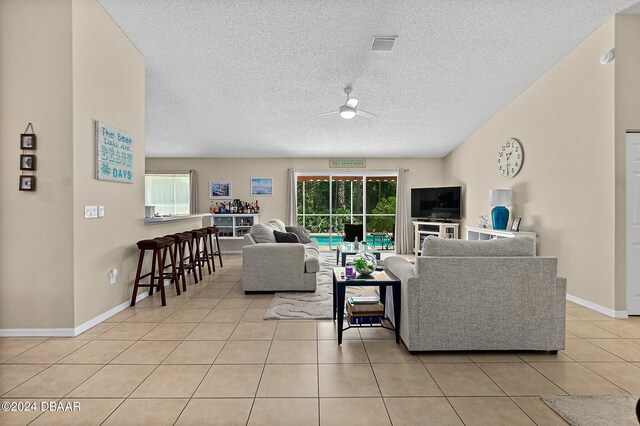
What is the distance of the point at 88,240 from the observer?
326 cm

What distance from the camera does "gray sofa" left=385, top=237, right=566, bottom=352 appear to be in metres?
2.63

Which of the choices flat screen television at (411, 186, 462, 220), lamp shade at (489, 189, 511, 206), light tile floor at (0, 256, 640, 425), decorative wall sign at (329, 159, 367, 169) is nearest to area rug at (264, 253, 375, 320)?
light tile floor at (0, 256, 640, 425)

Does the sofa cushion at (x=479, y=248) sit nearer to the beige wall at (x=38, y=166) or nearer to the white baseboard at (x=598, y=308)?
the white baseboard at (x=598, y=308)

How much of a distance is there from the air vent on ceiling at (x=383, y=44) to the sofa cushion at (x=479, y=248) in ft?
8.10

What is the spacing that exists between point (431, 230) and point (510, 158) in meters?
2.86

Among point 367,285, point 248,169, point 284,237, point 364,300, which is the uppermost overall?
point 248,169

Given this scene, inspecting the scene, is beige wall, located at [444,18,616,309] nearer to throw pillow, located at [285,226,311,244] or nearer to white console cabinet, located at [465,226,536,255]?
white console cabinet, located at [465,226,536,255]

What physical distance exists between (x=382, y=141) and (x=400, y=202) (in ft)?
6.31

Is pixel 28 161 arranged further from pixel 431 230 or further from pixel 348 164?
pixel 431 230

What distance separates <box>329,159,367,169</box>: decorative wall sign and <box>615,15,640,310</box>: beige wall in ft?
18.5

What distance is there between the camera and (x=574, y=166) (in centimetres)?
414

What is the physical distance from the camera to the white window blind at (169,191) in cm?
898

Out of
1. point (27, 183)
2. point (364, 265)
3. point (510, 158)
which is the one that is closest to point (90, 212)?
point (27, 183)

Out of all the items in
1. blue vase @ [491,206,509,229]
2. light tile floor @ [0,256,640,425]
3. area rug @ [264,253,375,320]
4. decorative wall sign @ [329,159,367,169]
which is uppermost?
decorative wall sign @ [329,159,367,169]
